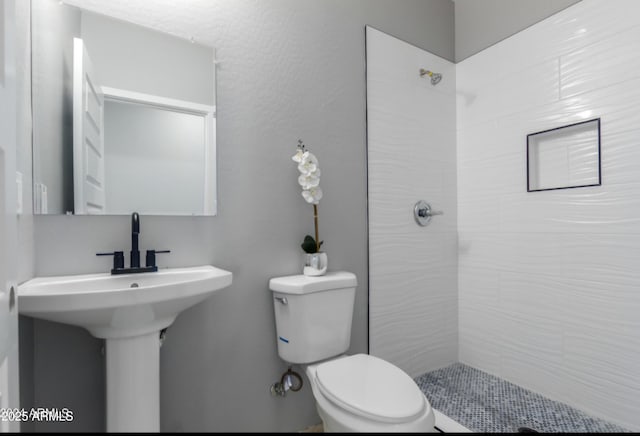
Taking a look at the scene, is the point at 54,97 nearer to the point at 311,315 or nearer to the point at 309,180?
the point at 309,180

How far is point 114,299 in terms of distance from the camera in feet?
2.80

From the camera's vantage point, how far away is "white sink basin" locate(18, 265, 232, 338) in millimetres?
830

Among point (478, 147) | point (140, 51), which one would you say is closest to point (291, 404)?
point (140, 51)

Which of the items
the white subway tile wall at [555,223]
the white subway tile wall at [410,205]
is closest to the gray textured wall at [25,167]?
the white subway tile wall at [410,205]

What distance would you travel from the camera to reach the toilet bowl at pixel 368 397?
2.83ft

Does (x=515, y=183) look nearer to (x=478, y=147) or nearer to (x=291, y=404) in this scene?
(x=478, y=147)

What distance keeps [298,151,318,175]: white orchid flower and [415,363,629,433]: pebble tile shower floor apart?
4.30 feet

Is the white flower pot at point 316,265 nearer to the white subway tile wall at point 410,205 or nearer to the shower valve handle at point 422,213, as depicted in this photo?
the white subway tile wall at point 410,205

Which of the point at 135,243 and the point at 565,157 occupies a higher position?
the point at 565,157

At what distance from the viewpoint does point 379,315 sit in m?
1.82

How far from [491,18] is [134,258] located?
7.57 feet

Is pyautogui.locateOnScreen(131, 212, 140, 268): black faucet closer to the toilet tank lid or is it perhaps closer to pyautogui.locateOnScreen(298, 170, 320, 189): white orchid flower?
the toilet tank lid

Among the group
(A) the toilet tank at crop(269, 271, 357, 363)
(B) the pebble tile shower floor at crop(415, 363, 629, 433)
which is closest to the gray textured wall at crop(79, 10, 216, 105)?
(A) the toilet tank at crop(269, 271, 357, 363)

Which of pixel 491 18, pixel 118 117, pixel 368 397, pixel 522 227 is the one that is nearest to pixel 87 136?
pixel 118 117
